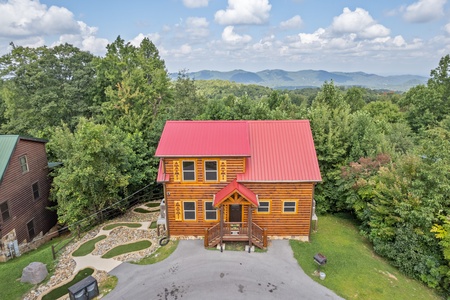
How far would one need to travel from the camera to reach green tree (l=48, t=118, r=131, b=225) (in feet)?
55.7

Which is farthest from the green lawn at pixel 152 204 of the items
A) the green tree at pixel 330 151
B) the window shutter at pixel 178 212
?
the green tree at pixel 330 151

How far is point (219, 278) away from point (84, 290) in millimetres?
5720

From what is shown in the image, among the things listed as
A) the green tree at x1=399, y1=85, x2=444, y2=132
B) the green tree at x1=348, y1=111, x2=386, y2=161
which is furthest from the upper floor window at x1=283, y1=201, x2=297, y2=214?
the green tree at x1=399, y1=85, x2=444, y2=132

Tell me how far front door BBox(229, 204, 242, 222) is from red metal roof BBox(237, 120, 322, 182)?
5.79 feet

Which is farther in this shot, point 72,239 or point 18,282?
point 72,239

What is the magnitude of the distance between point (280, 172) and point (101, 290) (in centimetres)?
1033

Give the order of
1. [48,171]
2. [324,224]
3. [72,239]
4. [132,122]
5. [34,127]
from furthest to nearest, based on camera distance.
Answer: [34,127] → [132,122] → [48,171] → [324,224] → [72,239]

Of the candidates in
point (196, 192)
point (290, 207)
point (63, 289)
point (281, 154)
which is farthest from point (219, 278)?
point (281, 154)

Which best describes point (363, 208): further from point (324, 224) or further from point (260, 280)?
point (260, 280)

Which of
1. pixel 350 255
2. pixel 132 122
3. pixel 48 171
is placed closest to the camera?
pixel 350 255

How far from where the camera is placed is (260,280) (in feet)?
40.6

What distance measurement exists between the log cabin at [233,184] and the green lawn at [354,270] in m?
1.43

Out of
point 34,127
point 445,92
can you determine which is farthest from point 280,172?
point 445,92

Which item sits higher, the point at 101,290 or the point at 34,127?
the point at 34,127
